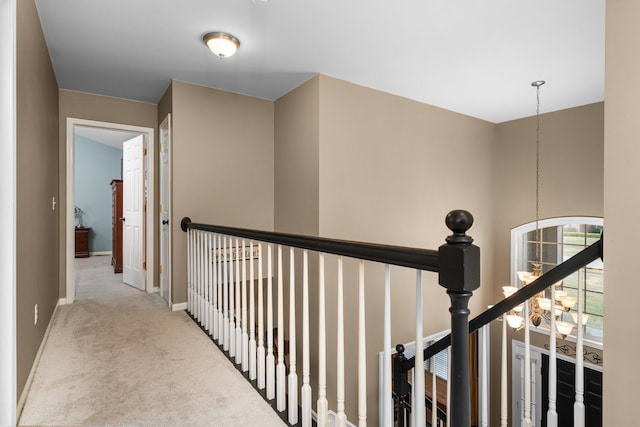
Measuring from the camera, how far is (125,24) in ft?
8.23

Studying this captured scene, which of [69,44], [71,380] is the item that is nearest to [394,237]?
[71,380]

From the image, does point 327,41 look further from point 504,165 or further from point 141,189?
point 504,165

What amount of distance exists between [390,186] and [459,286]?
3232 mm

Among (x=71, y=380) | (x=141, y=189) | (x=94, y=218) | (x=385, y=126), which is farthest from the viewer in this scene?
(x=94, y=218)

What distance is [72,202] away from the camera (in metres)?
3.73

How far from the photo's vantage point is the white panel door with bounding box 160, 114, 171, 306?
11.8 ft

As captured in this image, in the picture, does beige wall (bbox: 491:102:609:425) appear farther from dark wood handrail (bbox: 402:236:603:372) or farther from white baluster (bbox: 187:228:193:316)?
white baluster (bbox: 187:228:193:316)

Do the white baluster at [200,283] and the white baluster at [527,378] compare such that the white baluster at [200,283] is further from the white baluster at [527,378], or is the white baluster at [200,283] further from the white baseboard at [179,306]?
the white baluster at [527,378]

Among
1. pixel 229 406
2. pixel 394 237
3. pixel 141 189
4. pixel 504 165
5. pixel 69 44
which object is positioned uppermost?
pixel 69 44

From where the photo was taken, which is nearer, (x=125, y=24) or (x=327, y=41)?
(x=125, y=24)

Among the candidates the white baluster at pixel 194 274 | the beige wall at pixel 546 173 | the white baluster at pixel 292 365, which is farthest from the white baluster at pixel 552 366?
the beige wall at pixel 546 173

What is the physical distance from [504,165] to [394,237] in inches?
95.4

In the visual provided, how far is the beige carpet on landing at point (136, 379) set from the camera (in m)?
1.69
